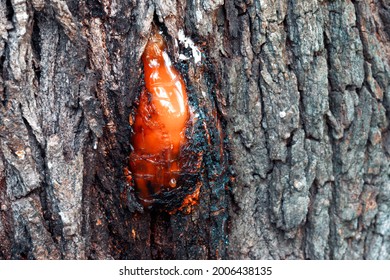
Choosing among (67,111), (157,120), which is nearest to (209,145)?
(157,120)

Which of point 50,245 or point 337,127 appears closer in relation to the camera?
point 50,245

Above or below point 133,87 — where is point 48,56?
above

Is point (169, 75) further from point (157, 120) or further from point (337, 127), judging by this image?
point (337, 127)

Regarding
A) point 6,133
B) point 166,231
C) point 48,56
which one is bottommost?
point 166,231

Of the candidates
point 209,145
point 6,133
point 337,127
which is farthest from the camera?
point 337,127

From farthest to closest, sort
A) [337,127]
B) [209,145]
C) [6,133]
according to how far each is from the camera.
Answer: [337,127]
[209,145]
[6,133]

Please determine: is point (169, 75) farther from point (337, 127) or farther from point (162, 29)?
point (337, 127)
